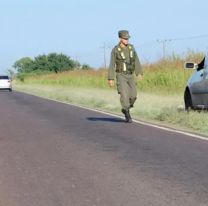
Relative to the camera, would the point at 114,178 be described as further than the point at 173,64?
No

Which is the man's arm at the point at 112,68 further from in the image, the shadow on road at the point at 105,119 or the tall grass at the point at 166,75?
the tall grass at the point at 166,75

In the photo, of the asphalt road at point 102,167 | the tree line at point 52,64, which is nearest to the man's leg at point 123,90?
the asphalt road at point 102,167

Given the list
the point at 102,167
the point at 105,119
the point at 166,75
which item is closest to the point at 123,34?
the point at 105,119

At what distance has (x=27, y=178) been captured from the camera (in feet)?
28.1

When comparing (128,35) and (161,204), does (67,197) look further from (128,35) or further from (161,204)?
(128,35)

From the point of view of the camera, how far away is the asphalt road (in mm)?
7273

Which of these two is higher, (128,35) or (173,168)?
(128,35)

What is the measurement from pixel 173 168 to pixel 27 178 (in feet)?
6.58

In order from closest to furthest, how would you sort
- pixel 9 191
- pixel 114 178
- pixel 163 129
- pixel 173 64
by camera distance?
pixel 9 191 < pixel 114 178 < pixel 163 129 < pixel 173 64

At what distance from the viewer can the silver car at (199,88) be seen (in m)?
15.8

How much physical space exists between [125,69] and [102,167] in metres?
6.98

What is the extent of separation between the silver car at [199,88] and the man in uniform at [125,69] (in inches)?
57.2

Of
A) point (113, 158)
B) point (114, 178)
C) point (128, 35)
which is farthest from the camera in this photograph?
point (128, 35)

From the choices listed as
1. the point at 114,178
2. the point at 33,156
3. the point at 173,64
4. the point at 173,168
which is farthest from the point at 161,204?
the point at 173,64
